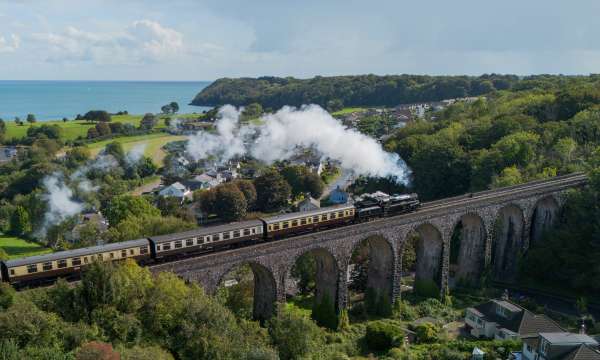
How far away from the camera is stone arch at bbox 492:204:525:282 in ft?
154

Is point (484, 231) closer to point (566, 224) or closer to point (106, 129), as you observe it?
point (566, 224)

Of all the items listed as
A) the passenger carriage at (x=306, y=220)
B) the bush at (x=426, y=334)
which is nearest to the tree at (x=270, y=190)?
the passenger carriage at (x=306, y=220)

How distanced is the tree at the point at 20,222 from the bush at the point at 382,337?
51694mm

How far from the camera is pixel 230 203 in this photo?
67750mm

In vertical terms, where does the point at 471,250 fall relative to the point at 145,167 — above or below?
below

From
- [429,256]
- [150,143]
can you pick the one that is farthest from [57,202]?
[429,256]

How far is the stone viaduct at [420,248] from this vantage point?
30923mm

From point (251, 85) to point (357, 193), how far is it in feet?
399

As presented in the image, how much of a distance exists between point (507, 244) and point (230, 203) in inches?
1421

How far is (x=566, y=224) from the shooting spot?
47688 mm

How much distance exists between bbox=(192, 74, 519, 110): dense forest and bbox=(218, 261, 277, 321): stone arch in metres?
120

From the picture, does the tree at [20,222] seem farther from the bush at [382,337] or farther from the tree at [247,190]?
the bush at [382,337]

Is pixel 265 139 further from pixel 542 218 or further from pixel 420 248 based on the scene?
pixel 420 248

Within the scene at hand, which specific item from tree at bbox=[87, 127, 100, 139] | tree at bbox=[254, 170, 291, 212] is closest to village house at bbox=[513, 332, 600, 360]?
tree at bbox=[254, 170, 291, 212]
